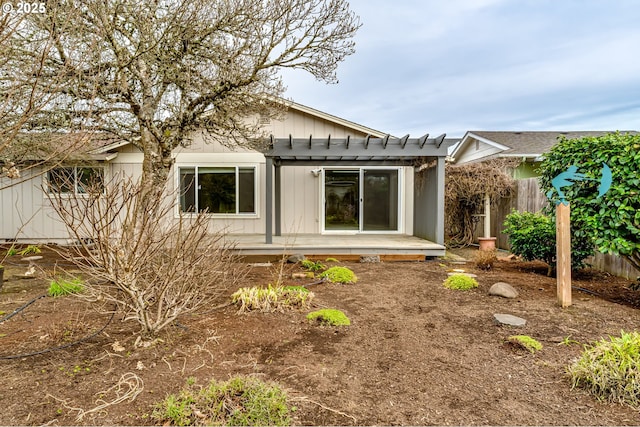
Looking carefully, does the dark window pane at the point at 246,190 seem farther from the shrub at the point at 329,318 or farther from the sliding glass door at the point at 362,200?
the shrub at the point at 329,318

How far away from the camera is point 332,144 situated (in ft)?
27.5

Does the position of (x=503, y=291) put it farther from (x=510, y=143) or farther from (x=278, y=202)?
(x=510, y=143)

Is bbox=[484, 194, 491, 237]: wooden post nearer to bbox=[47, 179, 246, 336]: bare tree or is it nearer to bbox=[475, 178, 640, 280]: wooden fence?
bbox=[475, 178, 640, 280]: wooden fence

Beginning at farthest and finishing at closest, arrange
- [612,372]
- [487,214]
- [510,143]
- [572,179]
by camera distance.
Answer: [510,143] → [487,214] → [572,179] → [612,372]

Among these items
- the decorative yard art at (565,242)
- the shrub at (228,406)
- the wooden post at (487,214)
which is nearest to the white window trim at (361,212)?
the wooden post at (487,214)

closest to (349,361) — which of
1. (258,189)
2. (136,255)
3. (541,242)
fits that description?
(136,255)

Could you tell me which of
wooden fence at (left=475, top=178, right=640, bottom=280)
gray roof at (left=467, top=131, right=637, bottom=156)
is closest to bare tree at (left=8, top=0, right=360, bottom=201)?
wooden fence at (left=475, top=178, right=640, bottom=280)

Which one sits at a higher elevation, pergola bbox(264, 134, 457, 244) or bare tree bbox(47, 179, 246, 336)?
pergola bbox(264, 134, 457, 244)

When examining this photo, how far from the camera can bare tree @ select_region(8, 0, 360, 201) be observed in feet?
16.7

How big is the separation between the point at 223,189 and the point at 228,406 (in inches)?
356

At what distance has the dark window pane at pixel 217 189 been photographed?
35.0ft

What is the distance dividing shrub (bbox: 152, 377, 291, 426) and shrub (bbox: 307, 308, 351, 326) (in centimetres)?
157

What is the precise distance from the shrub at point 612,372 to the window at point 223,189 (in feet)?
30.0

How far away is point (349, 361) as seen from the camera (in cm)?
309
